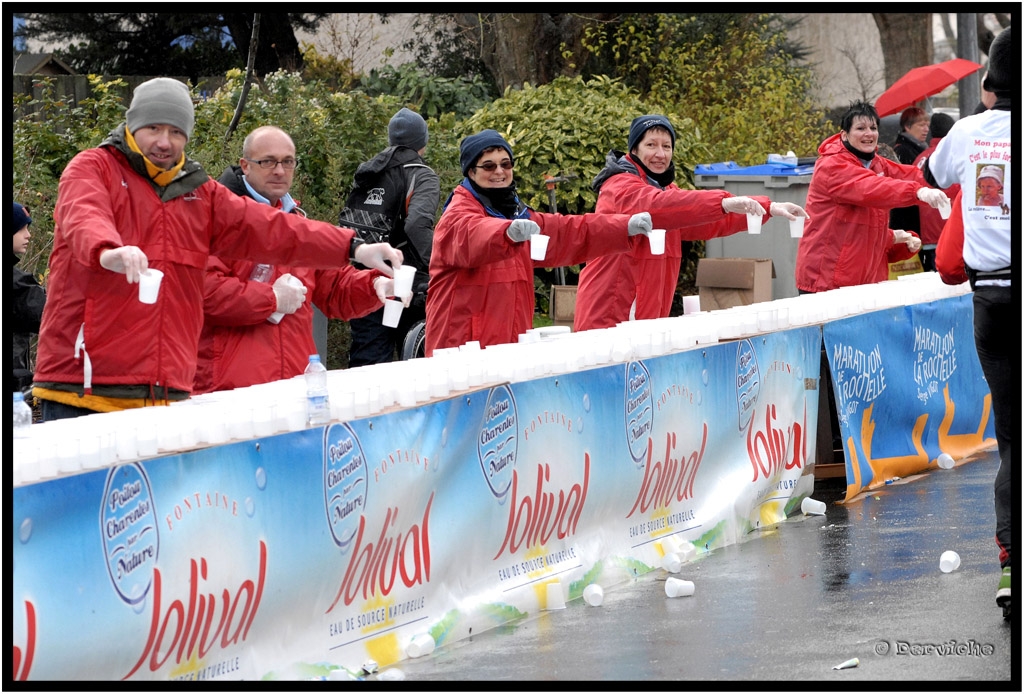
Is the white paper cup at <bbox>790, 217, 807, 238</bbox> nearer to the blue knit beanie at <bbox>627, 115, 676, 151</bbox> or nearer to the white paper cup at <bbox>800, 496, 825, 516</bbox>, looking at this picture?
the blue knit beanie at <bbox>627, 115, 676, 151</bbox>

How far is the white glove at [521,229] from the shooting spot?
7152 mm

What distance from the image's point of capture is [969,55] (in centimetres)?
1608

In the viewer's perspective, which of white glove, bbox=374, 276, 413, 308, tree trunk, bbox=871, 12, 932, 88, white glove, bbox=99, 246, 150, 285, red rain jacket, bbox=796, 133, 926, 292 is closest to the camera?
white glove, bbox=99, 246, 150, 285

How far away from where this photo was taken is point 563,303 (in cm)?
1270

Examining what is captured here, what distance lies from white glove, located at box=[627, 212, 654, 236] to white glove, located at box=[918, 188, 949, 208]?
2.68m

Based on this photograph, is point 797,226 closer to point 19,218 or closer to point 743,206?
point 743,206

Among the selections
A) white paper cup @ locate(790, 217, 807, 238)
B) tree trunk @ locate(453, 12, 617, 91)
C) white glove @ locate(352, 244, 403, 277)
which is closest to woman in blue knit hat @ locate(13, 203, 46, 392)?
white glove @ locate(352, 244, 403, 277)

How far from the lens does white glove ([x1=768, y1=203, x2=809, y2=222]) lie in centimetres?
851

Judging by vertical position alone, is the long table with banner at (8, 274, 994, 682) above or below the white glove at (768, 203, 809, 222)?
below

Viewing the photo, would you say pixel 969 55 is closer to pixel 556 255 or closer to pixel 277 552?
pixel 556 255

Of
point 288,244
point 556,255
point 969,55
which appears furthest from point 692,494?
point 969,55

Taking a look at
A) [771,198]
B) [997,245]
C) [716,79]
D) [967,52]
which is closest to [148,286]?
[997,245]

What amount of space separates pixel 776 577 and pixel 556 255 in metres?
2.01

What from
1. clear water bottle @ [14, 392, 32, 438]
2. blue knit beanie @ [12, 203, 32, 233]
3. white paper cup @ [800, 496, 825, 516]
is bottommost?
white paper cup @ [800, 496, 825, 516]
